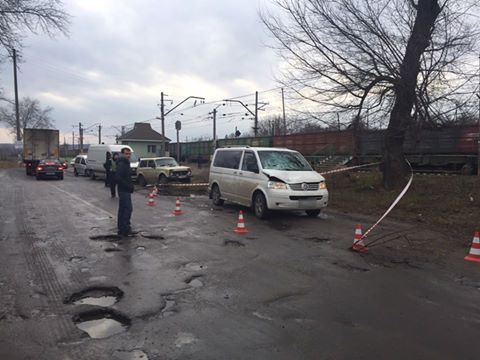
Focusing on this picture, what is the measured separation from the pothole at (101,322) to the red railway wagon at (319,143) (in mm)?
21701

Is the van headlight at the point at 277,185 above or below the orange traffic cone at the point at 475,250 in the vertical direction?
above

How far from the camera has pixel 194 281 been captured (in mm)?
5652

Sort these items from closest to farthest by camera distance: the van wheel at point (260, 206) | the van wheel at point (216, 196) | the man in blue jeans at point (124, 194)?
1. the man in blue jeans at point (124, 194)
2. the van wheel at point (260, 206)
3. the van wheel at point (216, 196)

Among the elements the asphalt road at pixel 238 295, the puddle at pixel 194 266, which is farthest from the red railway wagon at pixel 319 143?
the puddle at pixel 194 266

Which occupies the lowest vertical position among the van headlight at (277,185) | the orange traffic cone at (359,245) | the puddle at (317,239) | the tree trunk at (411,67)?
the puddle at (317,239)

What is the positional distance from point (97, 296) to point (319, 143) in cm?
2438

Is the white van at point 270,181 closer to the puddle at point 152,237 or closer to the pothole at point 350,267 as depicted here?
the puddle at point 152,237

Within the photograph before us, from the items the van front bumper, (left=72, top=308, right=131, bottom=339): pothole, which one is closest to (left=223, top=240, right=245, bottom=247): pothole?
the van front bumper

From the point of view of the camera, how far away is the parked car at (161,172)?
21.4 metres

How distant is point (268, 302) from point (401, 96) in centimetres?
1025

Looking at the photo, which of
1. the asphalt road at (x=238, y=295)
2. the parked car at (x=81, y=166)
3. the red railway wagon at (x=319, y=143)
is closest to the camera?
the asphalt road at (x=238, y=295)

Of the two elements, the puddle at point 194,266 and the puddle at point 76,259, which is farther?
the puddle at point 76,259

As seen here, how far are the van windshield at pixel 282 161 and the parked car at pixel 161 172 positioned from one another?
34.5ft

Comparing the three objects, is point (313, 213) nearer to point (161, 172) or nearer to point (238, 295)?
point (238, 295)
